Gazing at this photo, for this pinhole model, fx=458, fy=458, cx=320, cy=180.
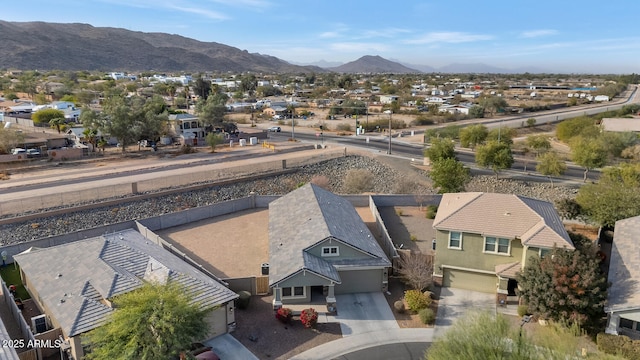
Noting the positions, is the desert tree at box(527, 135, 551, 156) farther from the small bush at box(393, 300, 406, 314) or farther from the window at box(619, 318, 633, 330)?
the small bush at box(393, 300, 406, 314)

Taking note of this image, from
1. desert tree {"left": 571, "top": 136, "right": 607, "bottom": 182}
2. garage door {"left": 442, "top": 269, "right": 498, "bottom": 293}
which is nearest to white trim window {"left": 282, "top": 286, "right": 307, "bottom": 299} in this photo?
garage door {"left": 442, "top": 269, "right": 498, "bottom": 293}

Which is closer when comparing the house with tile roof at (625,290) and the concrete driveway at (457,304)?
the house with tile roof at (625,290)

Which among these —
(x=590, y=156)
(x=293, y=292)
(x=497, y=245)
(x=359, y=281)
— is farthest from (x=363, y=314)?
(x=590, y=156)

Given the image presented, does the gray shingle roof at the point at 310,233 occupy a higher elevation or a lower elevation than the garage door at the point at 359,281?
higher

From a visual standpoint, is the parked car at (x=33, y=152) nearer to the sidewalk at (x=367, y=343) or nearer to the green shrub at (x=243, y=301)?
the green shrub at (x=243, y=301)

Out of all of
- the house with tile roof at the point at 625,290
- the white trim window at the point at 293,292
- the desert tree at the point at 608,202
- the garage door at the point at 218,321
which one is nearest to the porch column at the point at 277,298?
the white trim window at the point at 293,292

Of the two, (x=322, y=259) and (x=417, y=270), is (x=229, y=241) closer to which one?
(x=322, y=259)

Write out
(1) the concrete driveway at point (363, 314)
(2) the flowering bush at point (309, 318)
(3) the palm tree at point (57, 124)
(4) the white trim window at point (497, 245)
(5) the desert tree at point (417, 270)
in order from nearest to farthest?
(2) the flowering bush at point (309, 318) → (1) the concrete driveway at point (363, 314) → (4) the white trim window at point (497, 245) → (5) the desert tree at point (417, 270) → (3) the palm tree at point (57, 124)

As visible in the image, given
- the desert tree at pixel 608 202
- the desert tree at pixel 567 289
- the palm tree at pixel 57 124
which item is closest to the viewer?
the desert tree at pixel 567 289
